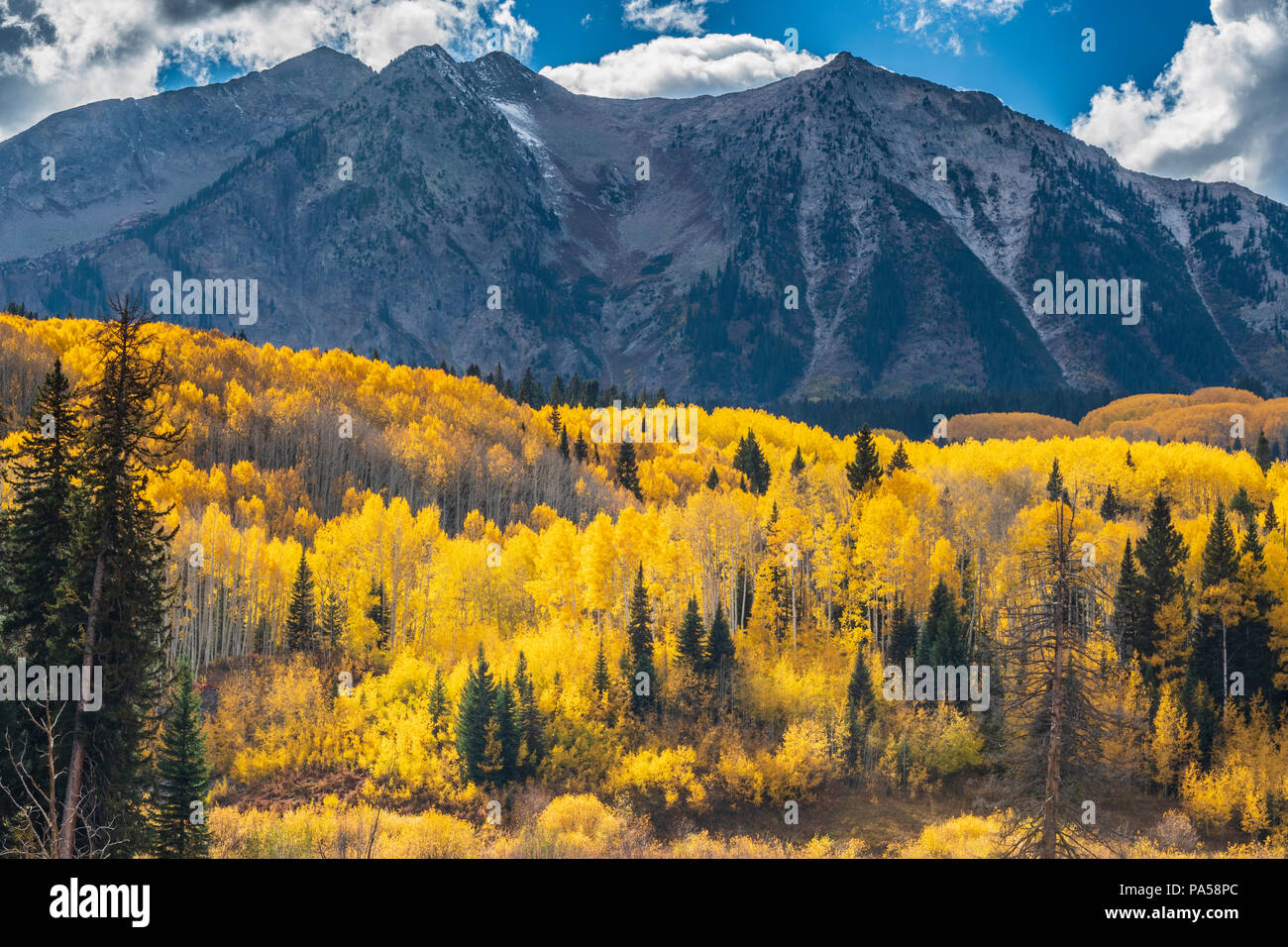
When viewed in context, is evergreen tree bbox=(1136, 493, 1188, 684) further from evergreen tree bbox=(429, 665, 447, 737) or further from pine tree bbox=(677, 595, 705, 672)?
evergreen tree bbox=(429, 665, 447, 737)

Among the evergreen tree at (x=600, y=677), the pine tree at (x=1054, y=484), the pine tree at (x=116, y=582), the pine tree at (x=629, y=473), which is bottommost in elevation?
the evergreen tree at (x=600, y=677)

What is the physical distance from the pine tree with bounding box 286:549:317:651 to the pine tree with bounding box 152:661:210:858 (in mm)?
36110

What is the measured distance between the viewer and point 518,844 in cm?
5278

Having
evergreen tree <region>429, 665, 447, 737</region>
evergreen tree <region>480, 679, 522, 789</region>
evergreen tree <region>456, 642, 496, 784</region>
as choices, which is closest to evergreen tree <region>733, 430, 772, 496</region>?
evergreen tree <region>429, 665, 447, 737</region>

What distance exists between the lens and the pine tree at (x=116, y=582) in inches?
1107

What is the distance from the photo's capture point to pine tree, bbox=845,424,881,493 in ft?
315

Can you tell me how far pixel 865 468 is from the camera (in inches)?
3802

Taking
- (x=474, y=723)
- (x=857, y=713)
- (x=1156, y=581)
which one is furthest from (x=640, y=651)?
(x=1156, y=581)

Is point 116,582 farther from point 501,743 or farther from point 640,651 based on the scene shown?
point 640,651

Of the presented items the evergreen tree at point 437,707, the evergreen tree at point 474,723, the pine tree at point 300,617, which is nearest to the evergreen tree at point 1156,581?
the evergreen tree at point 474,723

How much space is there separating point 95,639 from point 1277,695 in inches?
3130

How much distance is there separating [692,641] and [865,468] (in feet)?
110

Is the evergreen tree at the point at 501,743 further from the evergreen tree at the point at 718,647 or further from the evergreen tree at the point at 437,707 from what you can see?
the evergreen tree at the point at 718,647

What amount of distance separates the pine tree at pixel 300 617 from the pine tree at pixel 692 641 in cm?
2991
